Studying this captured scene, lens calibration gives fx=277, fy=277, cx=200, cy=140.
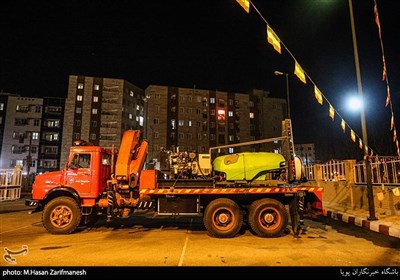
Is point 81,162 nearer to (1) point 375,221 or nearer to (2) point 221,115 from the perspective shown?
(1) point 375,221

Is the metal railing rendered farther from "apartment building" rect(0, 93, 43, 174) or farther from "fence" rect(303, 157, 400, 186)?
"apartment building" rect(0, 93, 43, 174)

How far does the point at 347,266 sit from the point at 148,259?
14.2 ft

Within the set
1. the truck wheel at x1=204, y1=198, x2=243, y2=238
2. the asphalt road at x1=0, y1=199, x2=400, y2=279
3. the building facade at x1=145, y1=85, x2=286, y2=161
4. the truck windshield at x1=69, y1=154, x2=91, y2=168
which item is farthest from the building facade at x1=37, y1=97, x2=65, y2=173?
the truck wheel at x1=204, y1=198, x2=243, y2=238

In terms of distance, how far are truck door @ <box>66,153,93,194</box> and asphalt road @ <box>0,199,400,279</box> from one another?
1.56 metres

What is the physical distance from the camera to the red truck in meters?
8.87

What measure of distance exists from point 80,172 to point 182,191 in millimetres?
3655

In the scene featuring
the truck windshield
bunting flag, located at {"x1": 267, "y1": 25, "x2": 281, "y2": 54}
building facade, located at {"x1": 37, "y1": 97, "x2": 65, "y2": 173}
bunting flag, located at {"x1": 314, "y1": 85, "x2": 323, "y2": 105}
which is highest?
building facade, located at {"x1": 37, "y1": 97, "x2": 65, "y2": 173}

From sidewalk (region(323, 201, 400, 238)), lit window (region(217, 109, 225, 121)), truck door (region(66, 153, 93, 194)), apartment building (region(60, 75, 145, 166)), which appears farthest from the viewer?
lit window (region(217, 109, 225, 121))

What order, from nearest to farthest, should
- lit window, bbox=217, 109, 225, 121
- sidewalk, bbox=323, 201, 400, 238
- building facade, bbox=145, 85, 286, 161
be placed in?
sidewalk, bbox=323, 201, 400, 238
building facade, bbox=145, 85, 286, 161
lit window, bbox=217, 109, 225, 121

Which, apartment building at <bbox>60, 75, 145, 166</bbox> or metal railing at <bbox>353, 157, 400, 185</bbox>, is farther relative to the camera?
apartment building at <bbox>60, 75, 145, 166</bbox>

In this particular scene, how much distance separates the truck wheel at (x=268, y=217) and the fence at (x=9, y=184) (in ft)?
57.7

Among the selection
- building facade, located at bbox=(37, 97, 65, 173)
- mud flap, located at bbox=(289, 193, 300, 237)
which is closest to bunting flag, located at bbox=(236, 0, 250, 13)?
mud flap, located at bbox=(289, 193, 300, 237)

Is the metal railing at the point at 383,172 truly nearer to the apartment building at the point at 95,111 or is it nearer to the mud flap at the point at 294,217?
the mud flap at the point at 294,217

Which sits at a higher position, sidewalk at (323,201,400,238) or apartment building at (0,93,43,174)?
apartment building at (0,93,43,174)
